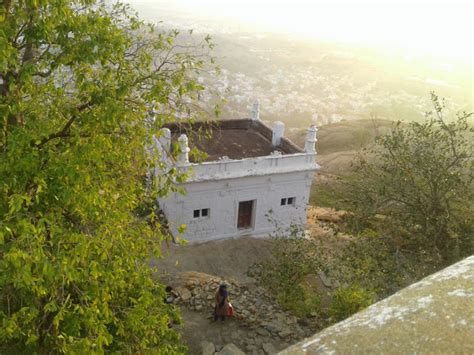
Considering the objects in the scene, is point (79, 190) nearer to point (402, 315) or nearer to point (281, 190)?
point (402, 315)

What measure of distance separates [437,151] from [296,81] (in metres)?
106

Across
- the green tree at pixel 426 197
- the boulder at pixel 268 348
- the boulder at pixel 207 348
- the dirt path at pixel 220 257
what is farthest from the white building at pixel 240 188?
the boulder at pixel 268 348

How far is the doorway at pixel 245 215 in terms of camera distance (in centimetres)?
2148

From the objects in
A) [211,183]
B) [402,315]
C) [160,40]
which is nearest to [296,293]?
[211,183]

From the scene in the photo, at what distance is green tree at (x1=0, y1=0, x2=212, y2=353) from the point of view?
6.82 meters

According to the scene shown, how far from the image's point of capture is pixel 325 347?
4367 millimetres

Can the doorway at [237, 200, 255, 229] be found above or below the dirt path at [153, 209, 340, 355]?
above

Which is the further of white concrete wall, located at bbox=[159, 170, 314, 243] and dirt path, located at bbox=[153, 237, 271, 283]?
white concrete wall, located at bbox=[159, 170, 314, 243]

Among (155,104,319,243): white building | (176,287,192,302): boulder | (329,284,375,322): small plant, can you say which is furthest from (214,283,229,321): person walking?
(155,104,319,243): white building

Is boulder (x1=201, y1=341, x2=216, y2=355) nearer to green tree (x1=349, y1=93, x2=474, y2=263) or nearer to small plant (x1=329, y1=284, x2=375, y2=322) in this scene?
small plant (x1=329, y1=284, x2=375, y2=322)

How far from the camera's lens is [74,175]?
7125 millimetres

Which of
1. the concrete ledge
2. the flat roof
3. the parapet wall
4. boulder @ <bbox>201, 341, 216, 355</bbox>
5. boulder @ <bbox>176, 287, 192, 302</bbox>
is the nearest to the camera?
the concrete ledge

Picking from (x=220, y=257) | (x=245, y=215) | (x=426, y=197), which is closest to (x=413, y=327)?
(x=426, y=197)

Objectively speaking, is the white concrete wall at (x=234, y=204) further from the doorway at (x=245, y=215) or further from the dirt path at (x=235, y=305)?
the dirt path at (x=235, y=305)
